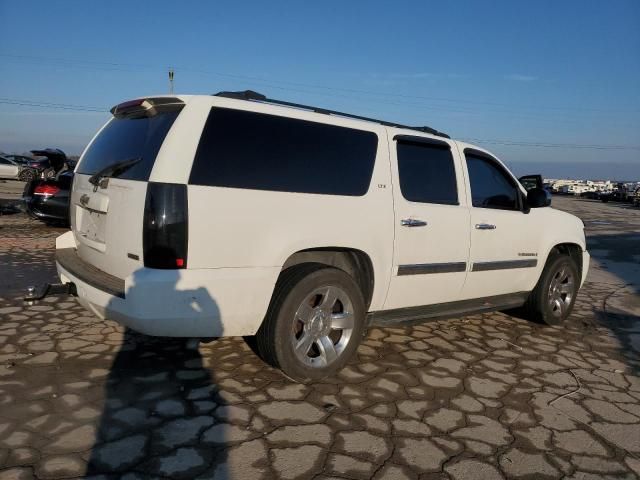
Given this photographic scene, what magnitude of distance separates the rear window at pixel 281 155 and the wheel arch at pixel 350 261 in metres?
0.42

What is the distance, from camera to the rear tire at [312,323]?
3.46 m

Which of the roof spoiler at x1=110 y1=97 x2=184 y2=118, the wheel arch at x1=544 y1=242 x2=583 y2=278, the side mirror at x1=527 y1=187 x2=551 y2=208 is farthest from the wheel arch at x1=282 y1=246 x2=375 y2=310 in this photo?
the wheel arch at x1=544 y1=242 x2=583 y2=278

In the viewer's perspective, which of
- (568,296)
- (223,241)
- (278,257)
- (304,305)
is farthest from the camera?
(568,296)

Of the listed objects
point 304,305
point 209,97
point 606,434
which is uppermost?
point 209,97

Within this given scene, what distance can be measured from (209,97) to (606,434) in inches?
128

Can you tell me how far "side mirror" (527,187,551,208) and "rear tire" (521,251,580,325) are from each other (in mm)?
782

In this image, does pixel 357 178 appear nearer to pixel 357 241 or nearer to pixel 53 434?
pixel 357 241

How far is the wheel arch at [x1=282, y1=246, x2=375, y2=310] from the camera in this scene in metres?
3.69

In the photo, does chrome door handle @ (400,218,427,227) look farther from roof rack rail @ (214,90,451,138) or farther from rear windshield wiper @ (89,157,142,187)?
rear windshield wiper @ (89,157,142,187)

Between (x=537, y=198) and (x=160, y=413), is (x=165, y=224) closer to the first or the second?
(x=160, y=413)

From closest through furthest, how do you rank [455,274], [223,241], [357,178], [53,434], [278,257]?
[53,434] < [223,241] < [278,257] < [357,178] < [455,274]

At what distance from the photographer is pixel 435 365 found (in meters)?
4.20

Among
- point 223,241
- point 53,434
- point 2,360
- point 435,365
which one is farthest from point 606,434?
point 2,360

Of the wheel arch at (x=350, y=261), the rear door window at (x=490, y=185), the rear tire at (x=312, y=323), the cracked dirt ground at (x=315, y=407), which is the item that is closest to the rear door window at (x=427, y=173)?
the rear door window at (x=490, y=185)
